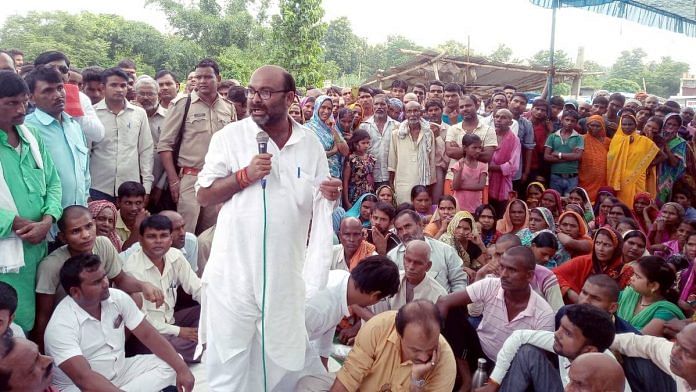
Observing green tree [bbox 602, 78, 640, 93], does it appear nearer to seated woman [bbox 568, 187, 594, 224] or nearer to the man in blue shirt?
seated woman [bbox 568, 187, 594, 224]

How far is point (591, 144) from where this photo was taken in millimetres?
7316

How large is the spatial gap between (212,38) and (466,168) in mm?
22350

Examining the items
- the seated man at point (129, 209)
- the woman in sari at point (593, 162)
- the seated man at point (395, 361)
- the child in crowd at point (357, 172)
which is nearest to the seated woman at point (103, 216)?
the seated man at point (129, 209)

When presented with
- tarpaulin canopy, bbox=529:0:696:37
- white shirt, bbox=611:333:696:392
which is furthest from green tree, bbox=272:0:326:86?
white shirt, bbox=611:333:696:392

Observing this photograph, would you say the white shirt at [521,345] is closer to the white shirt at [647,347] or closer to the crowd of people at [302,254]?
the crowd of people at [302,254]

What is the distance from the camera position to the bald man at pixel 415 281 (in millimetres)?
4062

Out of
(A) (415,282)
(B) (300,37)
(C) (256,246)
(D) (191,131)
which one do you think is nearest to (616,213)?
(A) (415,282)

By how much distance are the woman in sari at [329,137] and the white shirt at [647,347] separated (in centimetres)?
344

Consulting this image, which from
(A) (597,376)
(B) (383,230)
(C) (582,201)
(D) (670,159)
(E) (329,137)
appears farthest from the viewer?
(D) (670,159)

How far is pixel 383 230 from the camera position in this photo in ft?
17.2

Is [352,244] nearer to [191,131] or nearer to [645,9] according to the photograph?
[191,131]

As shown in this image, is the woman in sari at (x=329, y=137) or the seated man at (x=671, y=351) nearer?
the seated man at (x=671, y=351)

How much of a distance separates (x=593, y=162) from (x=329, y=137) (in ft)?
10.7

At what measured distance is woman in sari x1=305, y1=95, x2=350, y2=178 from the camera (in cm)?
630
